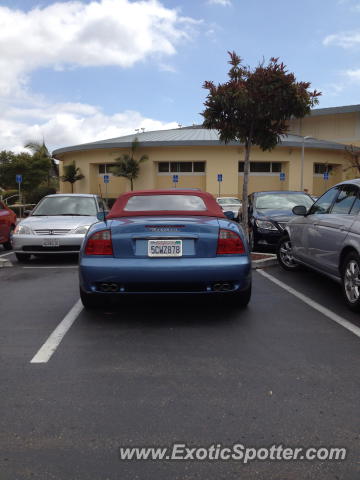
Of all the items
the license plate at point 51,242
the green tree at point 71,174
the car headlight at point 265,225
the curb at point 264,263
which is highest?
the green tree at point 71,174

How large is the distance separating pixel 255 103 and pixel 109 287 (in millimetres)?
6978

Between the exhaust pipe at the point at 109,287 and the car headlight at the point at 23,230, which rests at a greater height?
the car headlight at the point at 23,230

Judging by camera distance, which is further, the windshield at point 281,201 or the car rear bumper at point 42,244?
the windshield at point 281,201

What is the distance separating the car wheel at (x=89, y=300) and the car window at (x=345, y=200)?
3.18 metres

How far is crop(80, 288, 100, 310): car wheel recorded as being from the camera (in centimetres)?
497

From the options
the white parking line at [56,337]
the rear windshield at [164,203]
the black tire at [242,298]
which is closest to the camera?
the white parking line at [56,337]

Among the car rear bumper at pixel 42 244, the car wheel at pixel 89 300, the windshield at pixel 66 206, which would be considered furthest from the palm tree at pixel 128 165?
the car wheel at pixel 89 300

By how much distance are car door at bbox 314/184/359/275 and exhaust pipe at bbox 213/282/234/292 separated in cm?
167

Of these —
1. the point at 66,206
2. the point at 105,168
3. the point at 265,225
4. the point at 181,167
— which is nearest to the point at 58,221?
the point at 66,206

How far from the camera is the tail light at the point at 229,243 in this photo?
469 cm

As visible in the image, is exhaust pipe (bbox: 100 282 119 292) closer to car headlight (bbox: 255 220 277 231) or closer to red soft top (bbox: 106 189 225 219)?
red soft top (bbox: 106 189 225 219)

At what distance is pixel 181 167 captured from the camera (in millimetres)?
38750

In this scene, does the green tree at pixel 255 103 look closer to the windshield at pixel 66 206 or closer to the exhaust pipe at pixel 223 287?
the windshield at pixel 66 206

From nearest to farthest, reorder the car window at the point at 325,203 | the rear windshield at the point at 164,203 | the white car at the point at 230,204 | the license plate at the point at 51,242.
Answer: the rear windshield at the point at 164,203 < the car window at the point at 325,203 < the license plate at the point at 51,242 < the white car at the point at 230,204
